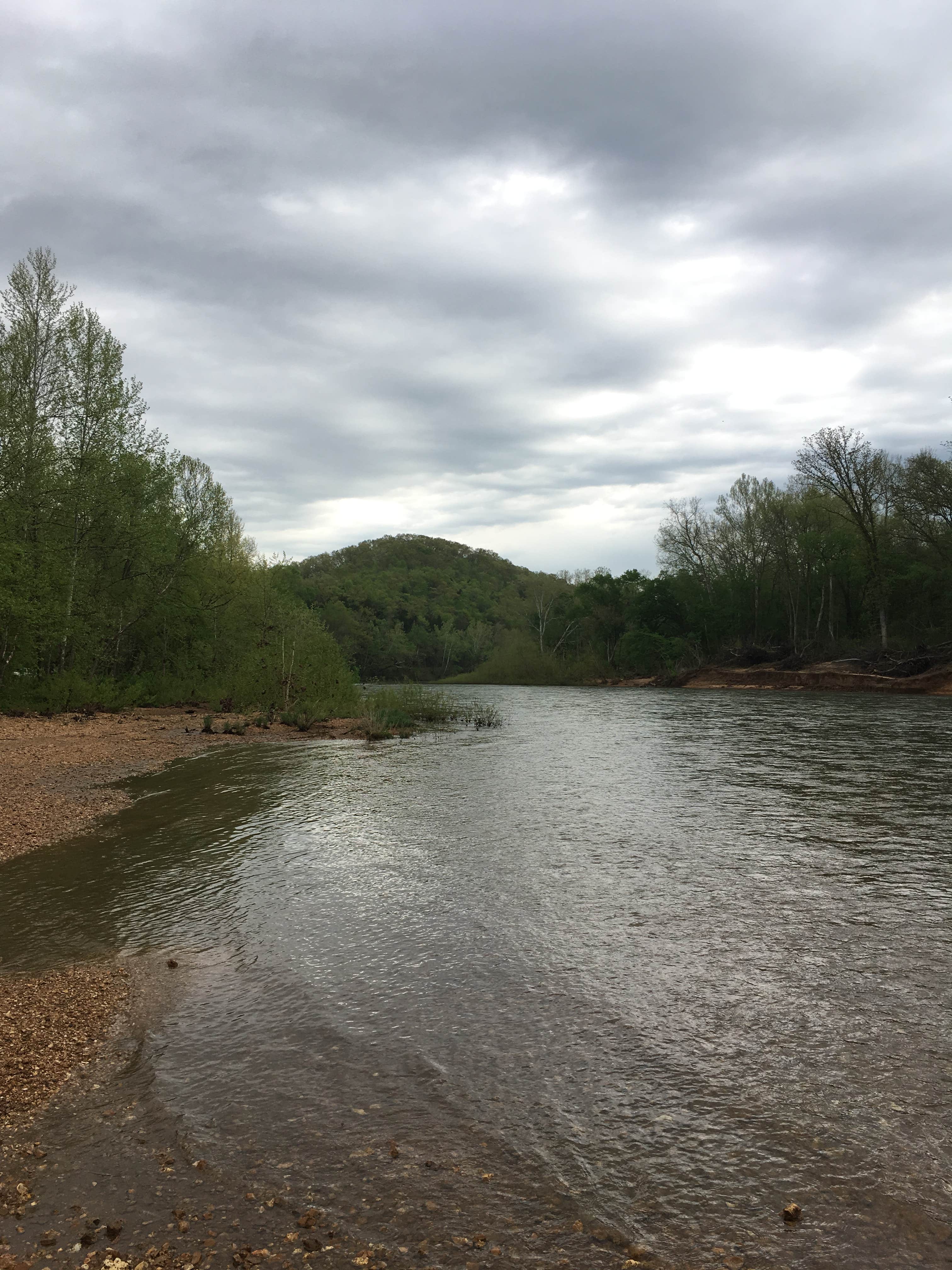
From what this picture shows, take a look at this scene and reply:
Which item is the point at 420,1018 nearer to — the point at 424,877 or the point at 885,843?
the point at 424,877

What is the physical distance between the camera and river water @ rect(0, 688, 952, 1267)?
146 inches

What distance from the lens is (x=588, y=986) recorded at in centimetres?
592

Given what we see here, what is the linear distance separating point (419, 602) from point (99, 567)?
3817 inches

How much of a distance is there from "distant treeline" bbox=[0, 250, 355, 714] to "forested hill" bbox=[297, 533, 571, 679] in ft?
187

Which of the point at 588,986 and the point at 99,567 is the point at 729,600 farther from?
the point at 588,986

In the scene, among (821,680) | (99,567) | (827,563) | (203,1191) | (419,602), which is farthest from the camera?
(419,602)

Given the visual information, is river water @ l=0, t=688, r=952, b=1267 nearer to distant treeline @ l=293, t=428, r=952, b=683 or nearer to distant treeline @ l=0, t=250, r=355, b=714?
distant treeline @ l=0, t=250, r=355, b=714

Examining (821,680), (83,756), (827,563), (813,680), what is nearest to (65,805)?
(83,756)

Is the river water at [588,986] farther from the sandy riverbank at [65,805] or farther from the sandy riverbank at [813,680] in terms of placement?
the sandy riverbank at [813,680]

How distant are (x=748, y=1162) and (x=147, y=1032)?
367 centimetres

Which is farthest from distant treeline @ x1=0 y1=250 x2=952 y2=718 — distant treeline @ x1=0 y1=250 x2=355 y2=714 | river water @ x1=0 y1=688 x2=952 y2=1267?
river water @ x1=0 y1=688 x2=952 y2=1267

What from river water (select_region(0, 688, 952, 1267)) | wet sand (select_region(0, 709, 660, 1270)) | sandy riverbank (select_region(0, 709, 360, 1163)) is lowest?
river water (select_region(0, 688, 952, 1267))

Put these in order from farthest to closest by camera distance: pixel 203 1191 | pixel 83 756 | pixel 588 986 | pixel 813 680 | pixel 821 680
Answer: pixel 813 680
pixel 821 680
pixel 83 756
pixel 588 986
pixel 203 1191

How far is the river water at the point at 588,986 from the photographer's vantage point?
12.2 feet
